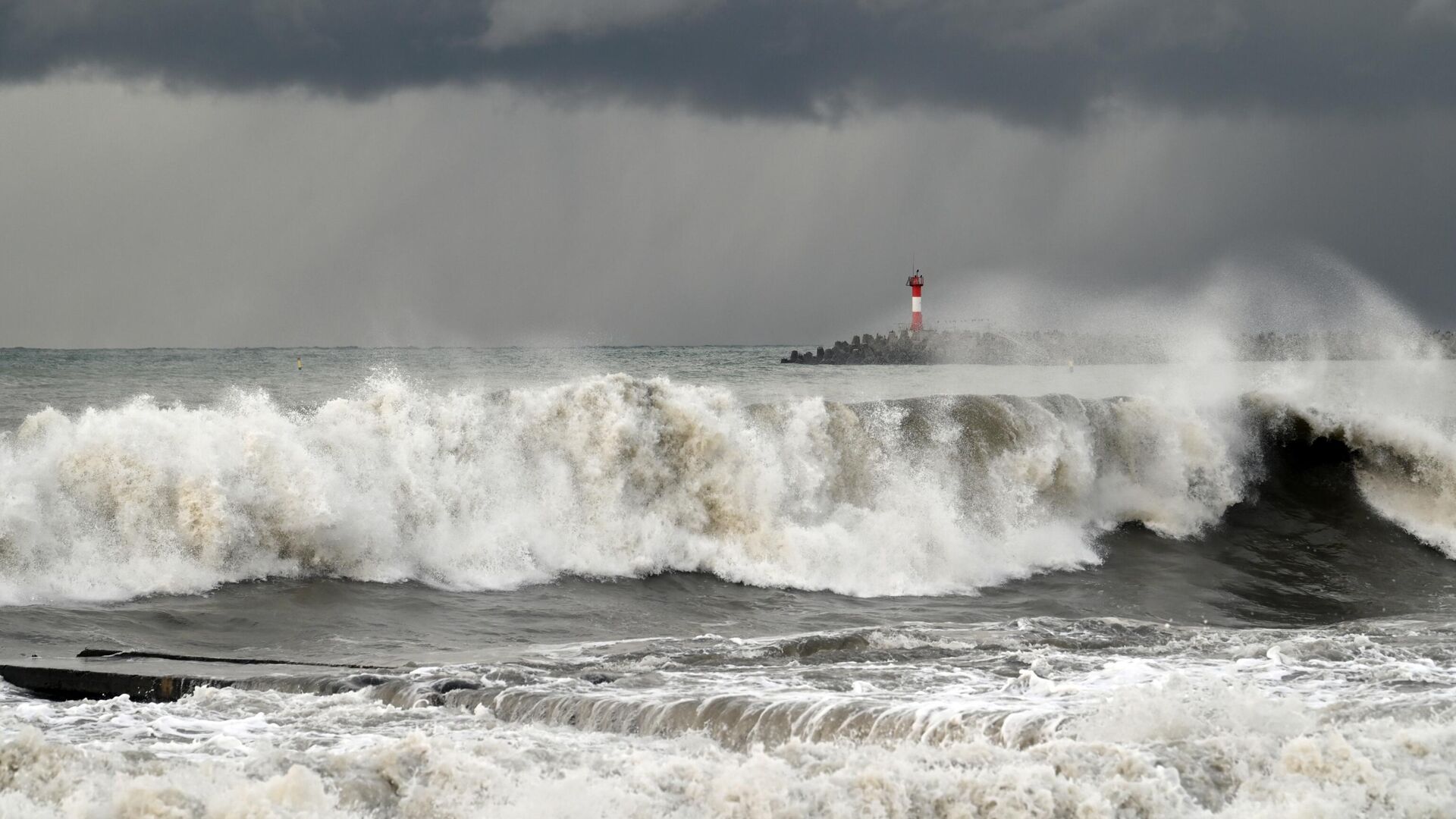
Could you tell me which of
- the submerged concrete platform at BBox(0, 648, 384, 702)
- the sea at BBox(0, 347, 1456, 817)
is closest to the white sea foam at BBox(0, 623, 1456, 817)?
the sea at BBox(0, 347, 1456, 817)

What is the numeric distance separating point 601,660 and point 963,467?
8.69m

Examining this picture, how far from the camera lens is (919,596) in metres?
13.7

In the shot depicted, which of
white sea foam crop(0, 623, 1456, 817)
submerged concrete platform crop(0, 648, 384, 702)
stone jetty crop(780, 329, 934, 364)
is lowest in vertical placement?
submerged concrete platform crop(0, 648, 384, 702)

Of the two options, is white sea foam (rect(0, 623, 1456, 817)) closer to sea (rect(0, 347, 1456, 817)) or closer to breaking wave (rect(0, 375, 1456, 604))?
sea (rect(0, 347, 1456, 817))

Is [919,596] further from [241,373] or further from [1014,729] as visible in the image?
[241,373]

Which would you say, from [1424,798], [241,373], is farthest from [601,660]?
[241,373]

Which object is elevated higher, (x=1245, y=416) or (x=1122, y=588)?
(x=1245, y=416)

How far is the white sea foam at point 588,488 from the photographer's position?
1238 cm

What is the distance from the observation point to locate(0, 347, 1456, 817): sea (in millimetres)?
5457

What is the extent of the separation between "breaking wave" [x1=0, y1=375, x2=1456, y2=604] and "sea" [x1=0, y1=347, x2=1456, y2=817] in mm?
44

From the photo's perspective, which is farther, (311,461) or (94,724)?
(311,461)

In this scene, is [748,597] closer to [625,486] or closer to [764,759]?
[625,486]

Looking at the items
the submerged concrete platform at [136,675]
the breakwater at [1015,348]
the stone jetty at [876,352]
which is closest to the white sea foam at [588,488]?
the submerged concrete platform at [136,675]

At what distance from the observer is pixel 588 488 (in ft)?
48.6
